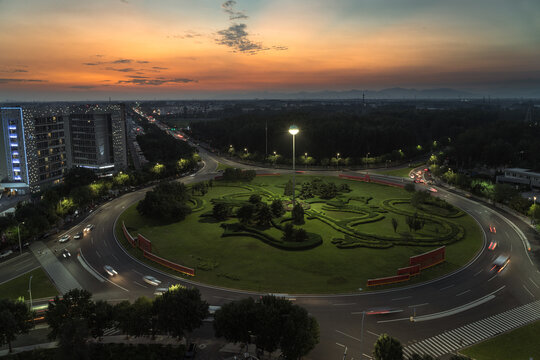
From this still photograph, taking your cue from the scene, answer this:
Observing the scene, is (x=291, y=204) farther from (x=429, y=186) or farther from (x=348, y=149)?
(x=348, y=149)

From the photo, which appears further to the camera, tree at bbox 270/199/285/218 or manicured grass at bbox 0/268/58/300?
tree at bbox 270/199/285/218

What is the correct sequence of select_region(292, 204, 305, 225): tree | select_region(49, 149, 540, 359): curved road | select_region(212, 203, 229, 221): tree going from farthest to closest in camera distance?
select_region(212, 203, 229, 221): tree → select_region(292, 204, 305, 225): tree → select_region(49, 149, 540, 359): curved road

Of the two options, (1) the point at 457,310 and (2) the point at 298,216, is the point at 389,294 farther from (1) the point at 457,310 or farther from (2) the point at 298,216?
(2) the point at 298,216

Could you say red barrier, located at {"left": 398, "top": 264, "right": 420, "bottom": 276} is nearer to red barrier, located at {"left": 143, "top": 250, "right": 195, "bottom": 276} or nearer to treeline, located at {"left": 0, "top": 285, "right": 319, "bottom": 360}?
treeline, located at {"left": 0, "top": 285, "right": 319, "bottom": 360}

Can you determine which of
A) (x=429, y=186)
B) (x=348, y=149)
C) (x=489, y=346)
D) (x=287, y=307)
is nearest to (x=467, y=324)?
(x=489, y=346)

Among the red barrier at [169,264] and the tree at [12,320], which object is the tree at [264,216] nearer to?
the red barrier at [169,264]

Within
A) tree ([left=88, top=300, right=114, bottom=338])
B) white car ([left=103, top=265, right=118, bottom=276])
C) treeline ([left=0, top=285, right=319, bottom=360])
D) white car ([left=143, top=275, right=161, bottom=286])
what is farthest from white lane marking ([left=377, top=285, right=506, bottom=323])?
white car ([left=103, top=265, right=118, bottom=276])

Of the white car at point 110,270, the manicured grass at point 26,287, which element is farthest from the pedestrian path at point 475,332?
the manicured grass at point 26,287
